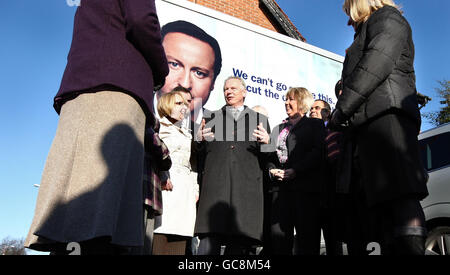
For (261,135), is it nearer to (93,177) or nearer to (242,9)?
(93,177)

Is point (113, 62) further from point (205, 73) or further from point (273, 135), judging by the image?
point (205, 73)

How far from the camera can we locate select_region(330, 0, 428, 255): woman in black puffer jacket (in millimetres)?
2035

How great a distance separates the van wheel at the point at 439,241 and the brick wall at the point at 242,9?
8279 mm

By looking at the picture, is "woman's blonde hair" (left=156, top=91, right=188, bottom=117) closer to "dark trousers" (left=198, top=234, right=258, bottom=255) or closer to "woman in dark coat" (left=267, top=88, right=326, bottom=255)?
"woman in dark coat" (left=267, top=88, right=326, bottom=255)

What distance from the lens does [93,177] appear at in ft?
6.04

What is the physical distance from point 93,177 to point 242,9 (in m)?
10.8

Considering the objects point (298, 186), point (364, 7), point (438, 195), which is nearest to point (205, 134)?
point (298, 186)

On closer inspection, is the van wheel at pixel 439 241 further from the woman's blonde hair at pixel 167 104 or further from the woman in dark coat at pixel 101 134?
the woman in dark coat at pixel 101 134

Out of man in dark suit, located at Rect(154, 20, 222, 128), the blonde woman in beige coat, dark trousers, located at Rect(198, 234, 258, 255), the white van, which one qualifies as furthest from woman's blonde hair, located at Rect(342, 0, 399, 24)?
man in dark suit, located at Rect(154, 20, 222, 128)

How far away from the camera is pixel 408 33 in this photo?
2.36 meters

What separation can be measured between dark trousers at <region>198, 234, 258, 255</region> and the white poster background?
79.9 inches
